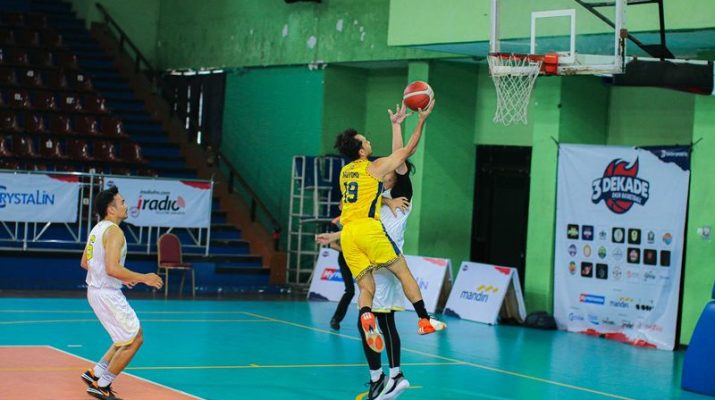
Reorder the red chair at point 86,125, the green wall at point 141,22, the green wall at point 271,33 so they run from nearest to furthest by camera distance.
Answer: the green wall at point 271,33
the red chair at point 86,125
the green wall at point 141,22

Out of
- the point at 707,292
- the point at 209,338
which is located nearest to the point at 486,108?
the point at 707,292

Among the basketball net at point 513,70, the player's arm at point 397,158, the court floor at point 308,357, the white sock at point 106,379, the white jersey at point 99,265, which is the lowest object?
the court floor at point 308,357

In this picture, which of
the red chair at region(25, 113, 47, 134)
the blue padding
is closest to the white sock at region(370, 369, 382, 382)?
the blue padding

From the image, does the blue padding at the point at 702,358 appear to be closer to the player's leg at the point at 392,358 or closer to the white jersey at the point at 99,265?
the player's leg at the point at 392,358

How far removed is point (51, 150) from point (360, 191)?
14.2 m

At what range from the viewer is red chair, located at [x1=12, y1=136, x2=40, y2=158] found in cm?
2261

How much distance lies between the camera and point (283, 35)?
24.1 metres

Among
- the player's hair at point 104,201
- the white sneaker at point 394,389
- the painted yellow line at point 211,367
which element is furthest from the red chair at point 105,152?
the white sneaker at point 394,389

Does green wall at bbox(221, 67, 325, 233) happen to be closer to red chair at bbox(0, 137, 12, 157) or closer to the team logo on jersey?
red chair at bbox(0, 137, 12, 157)

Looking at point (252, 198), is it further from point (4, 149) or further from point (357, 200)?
point (357, 200)

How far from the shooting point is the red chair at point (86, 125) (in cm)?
2427

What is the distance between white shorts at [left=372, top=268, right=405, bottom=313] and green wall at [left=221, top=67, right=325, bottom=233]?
12.4 m

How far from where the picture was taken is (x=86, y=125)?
80.2 ft

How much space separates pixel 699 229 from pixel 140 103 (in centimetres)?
1535
